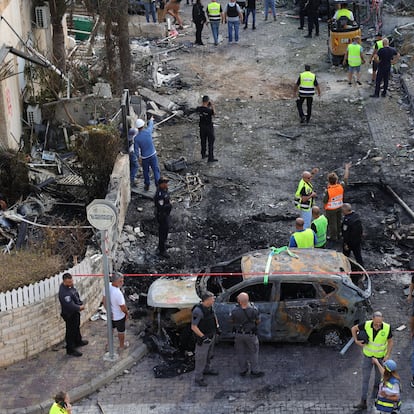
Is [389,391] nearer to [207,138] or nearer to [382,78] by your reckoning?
[207,138]

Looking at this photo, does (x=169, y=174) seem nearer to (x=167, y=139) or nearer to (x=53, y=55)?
(x=167, y=139)

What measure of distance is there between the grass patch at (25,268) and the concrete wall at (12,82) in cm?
490

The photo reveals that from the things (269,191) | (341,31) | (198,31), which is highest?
(341,31)

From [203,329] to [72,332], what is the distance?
2.18 meters

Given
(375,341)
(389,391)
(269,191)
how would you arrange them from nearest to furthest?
(389,391) → (375,341) → (269,191)

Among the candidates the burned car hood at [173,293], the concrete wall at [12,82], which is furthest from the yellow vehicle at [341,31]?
the burned car hood at [173,293]

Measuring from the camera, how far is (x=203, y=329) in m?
12.4

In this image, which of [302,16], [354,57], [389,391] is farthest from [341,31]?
[389,391]

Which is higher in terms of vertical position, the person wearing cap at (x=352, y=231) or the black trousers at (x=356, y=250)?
the person wearing cap at (x=352, y=231)

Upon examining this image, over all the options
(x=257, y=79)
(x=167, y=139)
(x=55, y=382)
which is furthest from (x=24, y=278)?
(x=257, y=79)

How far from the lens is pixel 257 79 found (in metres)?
25.0

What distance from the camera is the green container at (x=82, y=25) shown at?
91.7ft

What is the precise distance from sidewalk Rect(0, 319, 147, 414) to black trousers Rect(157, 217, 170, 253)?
2527 millimetres

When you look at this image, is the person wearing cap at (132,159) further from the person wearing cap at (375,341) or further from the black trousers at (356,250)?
the person wearing cap at (375,341)
